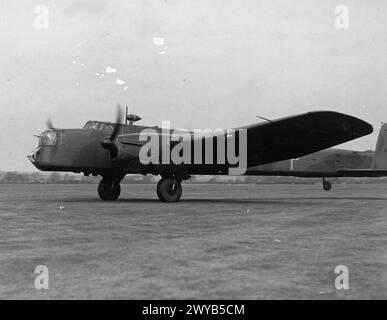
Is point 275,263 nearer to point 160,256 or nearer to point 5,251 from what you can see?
point 160,256

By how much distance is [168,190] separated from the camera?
1769 cm

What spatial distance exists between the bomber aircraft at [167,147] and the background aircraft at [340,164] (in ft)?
35.5

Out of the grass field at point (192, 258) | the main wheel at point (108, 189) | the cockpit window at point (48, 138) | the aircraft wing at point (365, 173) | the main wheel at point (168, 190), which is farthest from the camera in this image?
the aircraft wing at point (365, 173)

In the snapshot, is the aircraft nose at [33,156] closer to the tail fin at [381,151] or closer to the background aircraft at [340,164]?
the background aircraft at [340,164]

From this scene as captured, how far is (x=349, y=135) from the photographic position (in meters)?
16.3

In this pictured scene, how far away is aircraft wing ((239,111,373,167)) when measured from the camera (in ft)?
50.0

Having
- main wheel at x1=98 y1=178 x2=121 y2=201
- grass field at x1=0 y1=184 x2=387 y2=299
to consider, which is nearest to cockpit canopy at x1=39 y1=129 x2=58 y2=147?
main wheel at x1=98 y1=178 x2=121 y2=201

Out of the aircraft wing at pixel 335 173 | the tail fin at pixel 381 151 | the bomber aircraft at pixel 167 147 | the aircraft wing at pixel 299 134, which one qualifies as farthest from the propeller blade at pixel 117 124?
the tail fin at pixel 381 151

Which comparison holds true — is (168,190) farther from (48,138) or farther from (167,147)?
(48,138)

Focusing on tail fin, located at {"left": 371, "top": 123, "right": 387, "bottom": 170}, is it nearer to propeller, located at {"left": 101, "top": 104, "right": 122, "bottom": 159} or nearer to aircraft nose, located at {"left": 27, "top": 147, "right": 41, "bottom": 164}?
propeller, located at {"left": 101, "top": 104, "right": 122, "bottom": 159}

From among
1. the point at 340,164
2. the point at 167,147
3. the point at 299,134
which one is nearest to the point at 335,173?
the point at 340,164

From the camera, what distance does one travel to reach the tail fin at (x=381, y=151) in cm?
2804

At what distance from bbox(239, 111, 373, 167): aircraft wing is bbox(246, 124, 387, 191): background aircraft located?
1026cm
